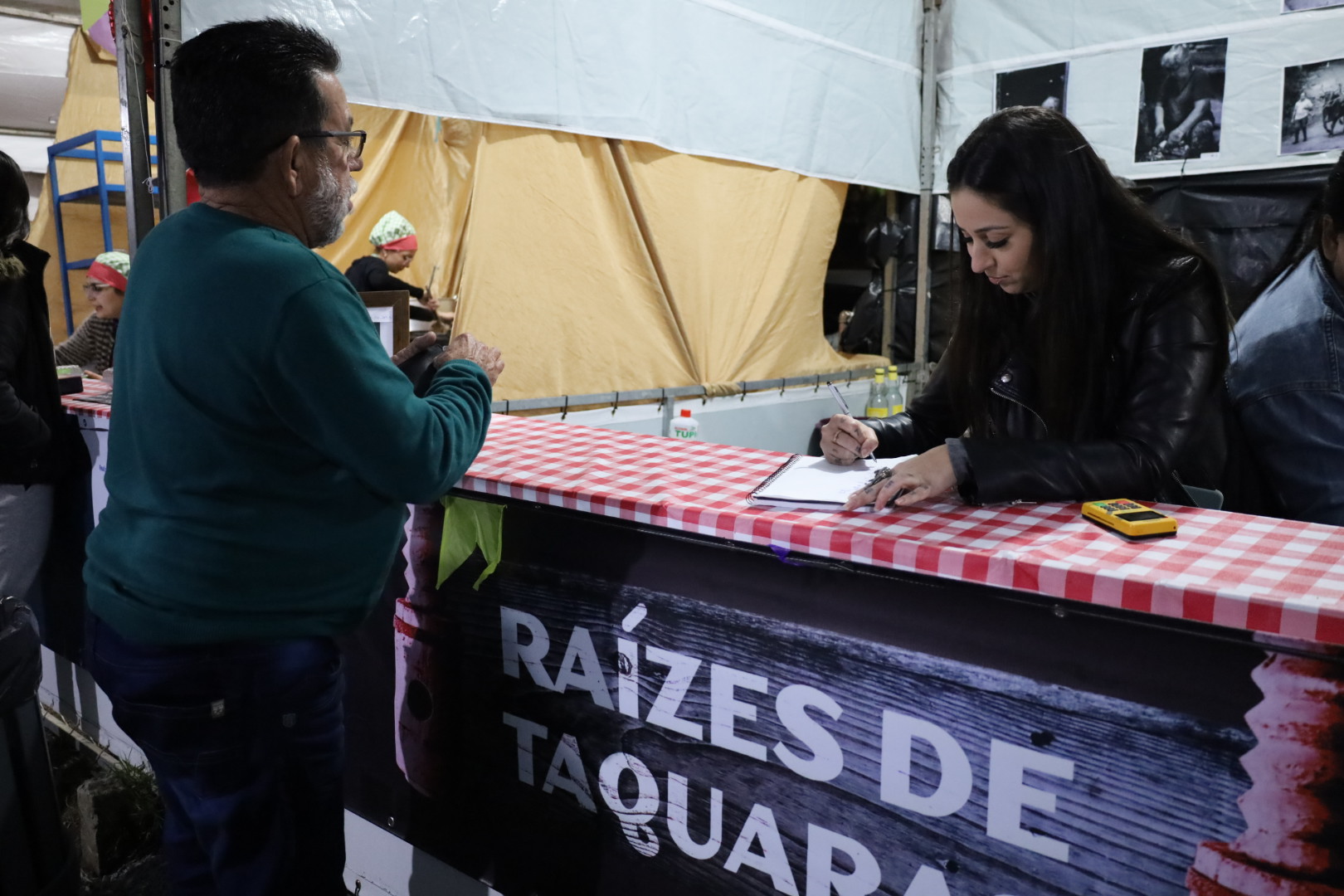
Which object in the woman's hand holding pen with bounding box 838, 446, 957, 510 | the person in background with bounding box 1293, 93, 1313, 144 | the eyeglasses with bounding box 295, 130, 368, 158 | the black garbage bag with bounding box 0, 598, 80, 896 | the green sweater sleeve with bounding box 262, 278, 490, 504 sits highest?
the person in background with bounding box 1293, 93, 1313, 144

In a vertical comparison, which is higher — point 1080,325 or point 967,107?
point 967,107

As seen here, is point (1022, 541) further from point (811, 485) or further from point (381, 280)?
point (381, 280)

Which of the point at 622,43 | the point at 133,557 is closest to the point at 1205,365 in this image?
the point at 133,557

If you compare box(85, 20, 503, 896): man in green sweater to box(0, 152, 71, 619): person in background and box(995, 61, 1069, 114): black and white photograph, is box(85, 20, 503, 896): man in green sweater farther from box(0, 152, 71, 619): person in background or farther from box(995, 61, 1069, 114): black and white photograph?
box(995, 61, 1069, 114): black and white photograph

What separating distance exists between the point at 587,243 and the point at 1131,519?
8.39 feet

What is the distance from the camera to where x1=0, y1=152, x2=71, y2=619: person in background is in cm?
193

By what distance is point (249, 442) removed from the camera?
98 centimetres

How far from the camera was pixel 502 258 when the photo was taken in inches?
120

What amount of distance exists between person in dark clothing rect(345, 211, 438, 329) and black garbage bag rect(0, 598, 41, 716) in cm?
131

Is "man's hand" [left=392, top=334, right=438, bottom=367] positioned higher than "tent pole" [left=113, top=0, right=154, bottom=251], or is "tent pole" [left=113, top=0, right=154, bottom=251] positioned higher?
"tent pole" [left=113, top=0, right=154, bottom=251]

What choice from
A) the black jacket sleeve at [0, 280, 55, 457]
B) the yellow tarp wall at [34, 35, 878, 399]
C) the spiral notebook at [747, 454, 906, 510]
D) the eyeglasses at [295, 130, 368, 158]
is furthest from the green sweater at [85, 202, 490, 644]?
the yellow tarp wall at [34, 35, 878, 399]

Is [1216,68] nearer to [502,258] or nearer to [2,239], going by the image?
[502,258]

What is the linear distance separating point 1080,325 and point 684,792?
93 centimetres

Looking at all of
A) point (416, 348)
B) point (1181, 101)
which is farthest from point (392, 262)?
point (1181, 101)
